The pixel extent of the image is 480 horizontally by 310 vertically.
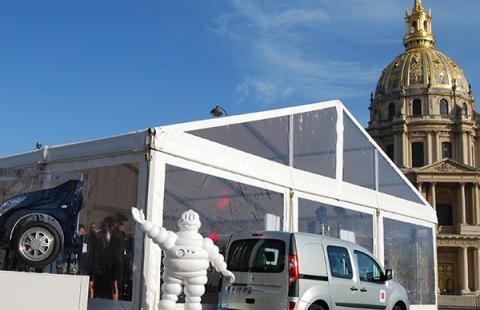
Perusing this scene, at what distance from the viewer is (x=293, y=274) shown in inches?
355

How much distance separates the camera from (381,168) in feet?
55.0

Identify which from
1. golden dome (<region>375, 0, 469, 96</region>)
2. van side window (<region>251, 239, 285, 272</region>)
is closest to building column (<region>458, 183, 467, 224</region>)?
golden dome (<region>375, 0, 469, 96</region>)

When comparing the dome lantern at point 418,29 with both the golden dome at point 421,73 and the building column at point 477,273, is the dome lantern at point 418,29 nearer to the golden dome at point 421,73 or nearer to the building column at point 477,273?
the golden dome at point 421,73

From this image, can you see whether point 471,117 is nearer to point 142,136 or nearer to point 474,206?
point 474,206

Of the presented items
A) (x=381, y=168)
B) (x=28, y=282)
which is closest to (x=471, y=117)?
(x=381, y=168)

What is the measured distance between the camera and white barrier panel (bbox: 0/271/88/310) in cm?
679

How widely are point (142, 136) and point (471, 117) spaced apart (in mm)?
85440

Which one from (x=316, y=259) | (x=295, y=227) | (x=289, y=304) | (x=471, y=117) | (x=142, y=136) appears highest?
(x=471, y=117)

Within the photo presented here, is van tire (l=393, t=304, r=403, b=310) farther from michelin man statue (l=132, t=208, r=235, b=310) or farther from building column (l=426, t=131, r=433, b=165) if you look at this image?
building column (l=426, t=131, r=433, b=165)

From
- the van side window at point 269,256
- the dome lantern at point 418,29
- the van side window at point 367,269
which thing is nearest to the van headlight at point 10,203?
the van side window at point 269,256

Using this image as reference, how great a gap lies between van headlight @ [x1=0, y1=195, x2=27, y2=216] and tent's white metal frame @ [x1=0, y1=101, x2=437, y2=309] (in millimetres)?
1856

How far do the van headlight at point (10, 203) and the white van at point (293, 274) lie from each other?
324cm

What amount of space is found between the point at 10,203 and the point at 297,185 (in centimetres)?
618

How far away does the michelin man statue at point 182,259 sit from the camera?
862cm
